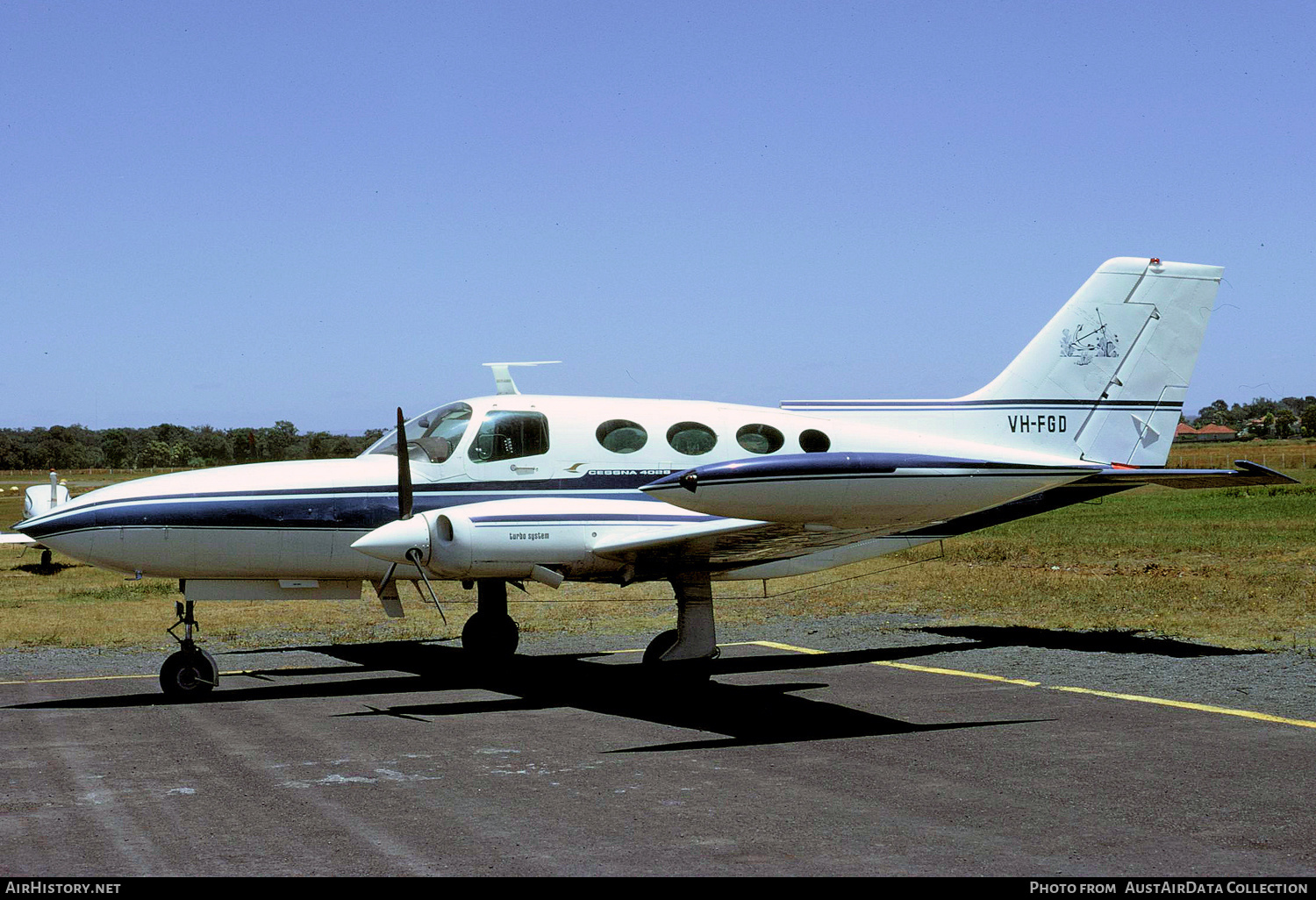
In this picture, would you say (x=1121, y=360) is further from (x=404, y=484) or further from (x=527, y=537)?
(x=404, y=484)

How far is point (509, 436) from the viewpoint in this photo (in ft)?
44.3

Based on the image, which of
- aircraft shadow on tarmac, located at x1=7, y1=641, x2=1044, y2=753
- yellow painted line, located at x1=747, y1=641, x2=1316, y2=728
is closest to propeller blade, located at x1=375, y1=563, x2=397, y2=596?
aircraft shadow on tarmac, located at x1=7, y1=641, x2=1044, y2=753

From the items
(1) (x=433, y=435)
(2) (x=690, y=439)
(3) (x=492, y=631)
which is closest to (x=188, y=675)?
(1) (x=433, y=435)

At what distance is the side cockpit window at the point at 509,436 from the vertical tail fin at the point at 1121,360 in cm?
564

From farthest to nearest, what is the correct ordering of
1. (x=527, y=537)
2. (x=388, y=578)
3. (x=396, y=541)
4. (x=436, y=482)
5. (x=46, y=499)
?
(x=46, y=499)
(x=436, y=482)
(x=388, y=578)
(x=527, y=537)
(x=396, y=541)

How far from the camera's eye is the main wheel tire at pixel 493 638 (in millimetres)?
15328

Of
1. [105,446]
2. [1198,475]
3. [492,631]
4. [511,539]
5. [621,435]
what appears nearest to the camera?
[511,539]

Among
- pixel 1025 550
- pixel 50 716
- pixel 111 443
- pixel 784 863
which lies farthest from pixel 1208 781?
pixel 111 443

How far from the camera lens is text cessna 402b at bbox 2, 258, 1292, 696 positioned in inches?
404

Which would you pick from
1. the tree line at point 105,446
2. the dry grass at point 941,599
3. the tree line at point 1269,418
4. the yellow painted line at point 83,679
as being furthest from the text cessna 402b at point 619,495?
the tree line at point 1269,418

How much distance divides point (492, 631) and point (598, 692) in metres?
2.89

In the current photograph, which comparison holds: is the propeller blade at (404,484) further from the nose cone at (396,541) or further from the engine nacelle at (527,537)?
the nose cone at (396,541)

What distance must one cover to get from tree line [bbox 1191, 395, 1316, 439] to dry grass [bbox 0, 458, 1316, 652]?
114m

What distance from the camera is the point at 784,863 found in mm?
6367
